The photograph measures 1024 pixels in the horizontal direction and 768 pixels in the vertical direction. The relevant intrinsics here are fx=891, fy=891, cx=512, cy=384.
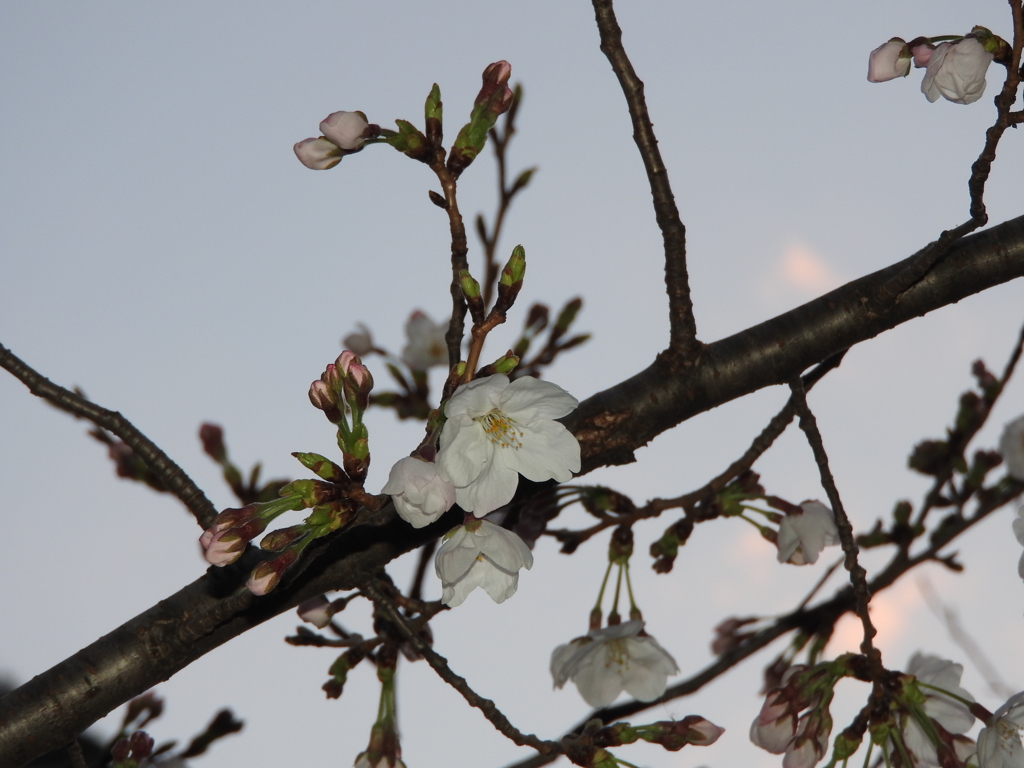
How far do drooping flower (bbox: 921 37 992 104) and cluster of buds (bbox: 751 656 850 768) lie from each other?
49.2 inches

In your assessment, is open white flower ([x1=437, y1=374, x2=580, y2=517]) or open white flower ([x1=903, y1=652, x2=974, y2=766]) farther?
open white flower ([x1=903, y1=652, x2=974, y2=766])

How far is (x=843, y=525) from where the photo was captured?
6.30 feet

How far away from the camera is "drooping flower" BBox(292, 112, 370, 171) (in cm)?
180

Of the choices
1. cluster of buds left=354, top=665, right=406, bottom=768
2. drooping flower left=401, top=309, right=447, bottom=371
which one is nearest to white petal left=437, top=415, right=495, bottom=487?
cluster of buds left=354, top=665, right=406, bottom=768

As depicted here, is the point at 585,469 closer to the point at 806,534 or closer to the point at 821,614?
the point at 806,534

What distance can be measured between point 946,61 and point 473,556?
1.35 m

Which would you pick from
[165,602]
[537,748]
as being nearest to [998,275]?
[537,748]

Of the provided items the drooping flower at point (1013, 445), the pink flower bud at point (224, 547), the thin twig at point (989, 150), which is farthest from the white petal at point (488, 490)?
the drooping flower at point (1013, 445)

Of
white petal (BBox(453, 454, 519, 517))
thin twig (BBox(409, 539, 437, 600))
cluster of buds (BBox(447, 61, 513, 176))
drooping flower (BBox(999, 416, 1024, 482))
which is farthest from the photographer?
drooping flower (BBox(999, 416, 1024, 482))

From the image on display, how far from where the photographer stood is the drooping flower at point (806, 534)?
2.46 meters

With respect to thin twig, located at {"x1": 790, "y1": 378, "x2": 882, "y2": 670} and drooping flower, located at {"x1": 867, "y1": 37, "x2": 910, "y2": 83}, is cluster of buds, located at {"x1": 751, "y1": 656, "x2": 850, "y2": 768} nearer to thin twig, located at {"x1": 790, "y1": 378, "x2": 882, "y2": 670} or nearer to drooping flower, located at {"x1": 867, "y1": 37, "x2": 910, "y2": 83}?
thin twig, located at {"x1": 790, "y1": 378, "x2": 882, "y2": 670}

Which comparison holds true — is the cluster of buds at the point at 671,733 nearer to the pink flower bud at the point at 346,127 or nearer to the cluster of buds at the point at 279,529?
the cluster of buds at the point at 279,529

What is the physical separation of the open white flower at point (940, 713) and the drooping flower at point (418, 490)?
4.22ft

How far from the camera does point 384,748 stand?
2.14 meters
